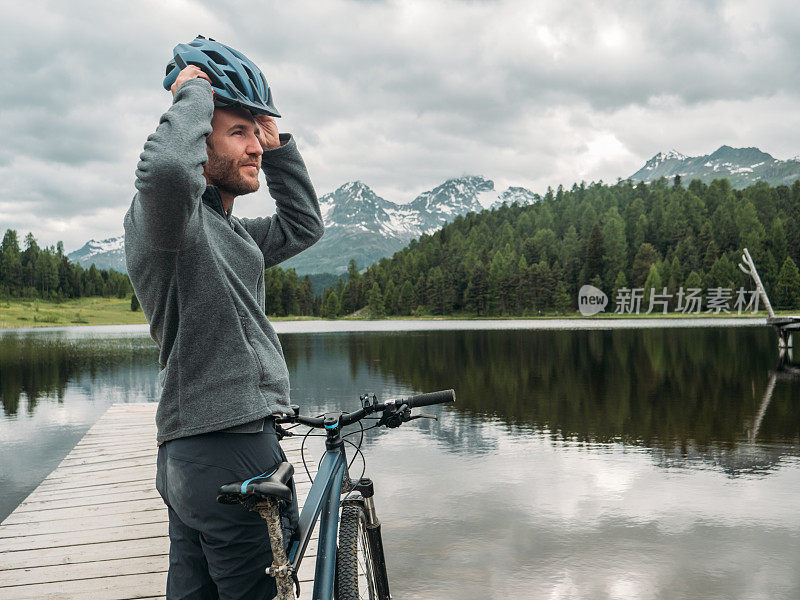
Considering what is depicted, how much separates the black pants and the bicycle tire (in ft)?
Result: 3.13

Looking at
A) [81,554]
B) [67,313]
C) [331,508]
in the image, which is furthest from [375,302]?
[331,508]

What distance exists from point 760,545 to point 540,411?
9133 mm

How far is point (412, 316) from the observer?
15112 centimetres

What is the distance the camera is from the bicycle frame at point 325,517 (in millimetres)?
2689

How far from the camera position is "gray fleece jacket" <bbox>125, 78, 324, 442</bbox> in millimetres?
1792

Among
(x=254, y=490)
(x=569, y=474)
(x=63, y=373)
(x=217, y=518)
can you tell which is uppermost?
(x=254, y=490)

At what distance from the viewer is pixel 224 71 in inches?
89.1

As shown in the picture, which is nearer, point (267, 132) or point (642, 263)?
point (267, 132)

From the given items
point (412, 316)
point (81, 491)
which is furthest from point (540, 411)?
point (412, 316)

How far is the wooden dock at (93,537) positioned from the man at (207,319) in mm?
2719

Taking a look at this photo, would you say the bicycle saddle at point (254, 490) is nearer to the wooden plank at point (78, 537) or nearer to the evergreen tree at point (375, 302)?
the wooden plank at point (78, 537)

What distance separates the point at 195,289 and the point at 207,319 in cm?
11

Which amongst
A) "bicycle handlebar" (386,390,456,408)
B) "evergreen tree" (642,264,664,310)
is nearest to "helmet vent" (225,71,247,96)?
"bicycle handlebar" (386,390,456,408)

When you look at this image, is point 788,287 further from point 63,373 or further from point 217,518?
point 217,518
